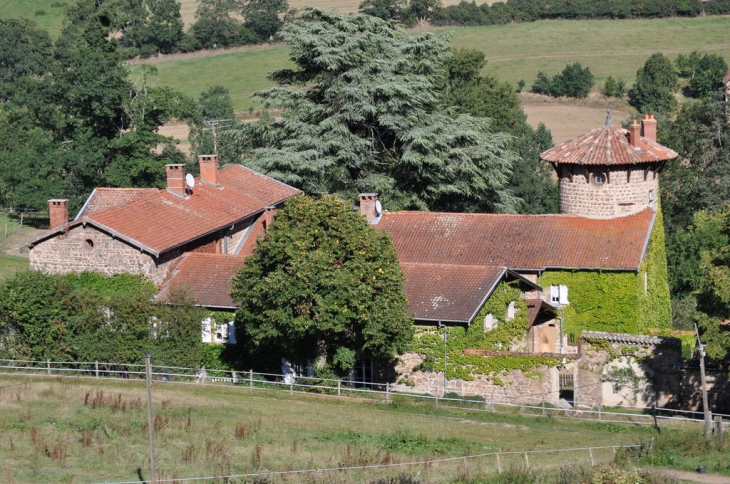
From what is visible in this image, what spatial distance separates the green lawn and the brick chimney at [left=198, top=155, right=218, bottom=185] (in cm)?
5855

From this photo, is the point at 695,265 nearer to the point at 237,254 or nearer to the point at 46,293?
the point at 237,254

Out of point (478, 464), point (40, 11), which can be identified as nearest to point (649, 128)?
point (478, 464)

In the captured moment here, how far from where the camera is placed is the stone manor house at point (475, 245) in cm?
4206

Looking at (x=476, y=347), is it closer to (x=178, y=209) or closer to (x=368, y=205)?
(x=368, y=205)

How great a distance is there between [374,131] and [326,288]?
82.2 feet

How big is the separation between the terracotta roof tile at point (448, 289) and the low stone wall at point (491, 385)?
1697mm

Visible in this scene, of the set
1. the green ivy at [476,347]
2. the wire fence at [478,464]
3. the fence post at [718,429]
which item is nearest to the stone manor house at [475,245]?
the green ivy at [476,347]

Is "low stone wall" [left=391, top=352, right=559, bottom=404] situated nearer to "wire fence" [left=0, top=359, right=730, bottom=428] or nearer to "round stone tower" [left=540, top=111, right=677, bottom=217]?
"wire fence" [left=0, top=359, right=730, bottom=428]

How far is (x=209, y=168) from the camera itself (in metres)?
51.5

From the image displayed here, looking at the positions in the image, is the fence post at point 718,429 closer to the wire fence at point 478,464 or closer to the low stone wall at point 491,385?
the wire fence at point 478,464

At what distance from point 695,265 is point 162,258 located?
27543 mm

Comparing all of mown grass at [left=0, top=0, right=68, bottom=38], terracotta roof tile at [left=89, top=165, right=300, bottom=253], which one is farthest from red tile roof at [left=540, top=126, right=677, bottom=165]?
mown grass at [left=0, top=0, right=68, bottom=38]

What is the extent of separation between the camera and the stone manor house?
1656 inches

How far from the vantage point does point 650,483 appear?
28.1 meters
